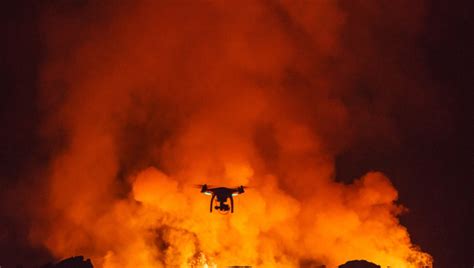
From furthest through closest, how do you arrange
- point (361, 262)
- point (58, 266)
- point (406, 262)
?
point (406, 262)
point (361, 262)
point (58, 266)

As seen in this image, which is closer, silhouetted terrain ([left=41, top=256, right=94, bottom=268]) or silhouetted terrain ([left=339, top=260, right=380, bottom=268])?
silhouetted terrain ([left=41, top=256, right=94, bottom=268])

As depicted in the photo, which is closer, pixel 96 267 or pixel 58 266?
pixel 58 266

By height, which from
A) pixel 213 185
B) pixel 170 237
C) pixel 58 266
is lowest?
pixel 58 266

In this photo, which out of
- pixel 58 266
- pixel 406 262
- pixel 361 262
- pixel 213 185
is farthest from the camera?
pixel 213 185

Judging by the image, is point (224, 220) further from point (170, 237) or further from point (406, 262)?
point (406, 262)

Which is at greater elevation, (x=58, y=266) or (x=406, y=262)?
(x=406, y=262)

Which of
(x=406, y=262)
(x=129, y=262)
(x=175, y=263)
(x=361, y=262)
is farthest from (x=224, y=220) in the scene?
(x=406, y=262)

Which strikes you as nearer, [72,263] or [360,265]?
[72,263]

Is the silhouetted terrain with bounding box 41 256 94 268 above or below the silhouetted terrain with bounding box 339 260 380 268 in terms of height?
below

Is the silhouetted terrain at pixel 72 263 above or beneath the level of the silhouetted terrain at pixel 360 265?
beneath

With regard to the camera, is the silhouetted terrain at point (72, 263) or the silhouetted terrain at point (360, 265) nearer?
the silhouetted terrain at point (72, 263)

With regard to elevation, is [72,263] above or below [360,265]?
below
